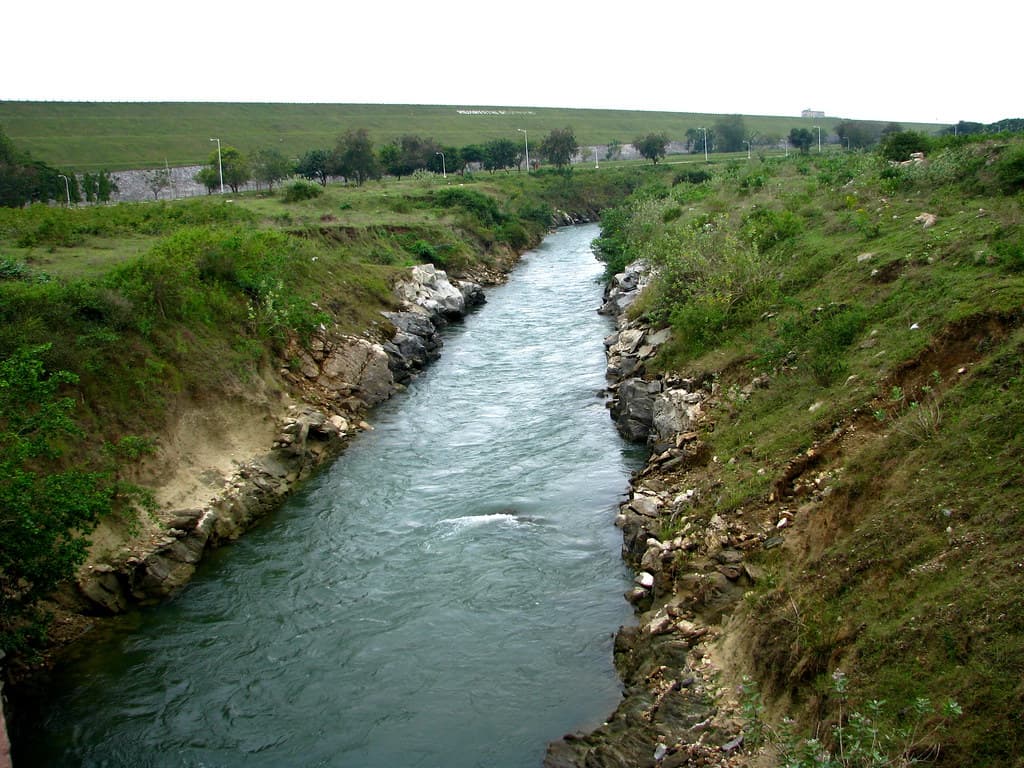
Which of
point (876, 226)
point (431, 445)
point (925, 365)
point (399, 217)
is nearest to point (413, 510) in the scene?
point (431, 445)

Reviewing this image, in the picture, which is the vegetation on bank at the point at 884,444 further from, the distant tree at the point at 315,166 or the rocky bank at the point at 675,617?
the distant tree at the point at 315,166

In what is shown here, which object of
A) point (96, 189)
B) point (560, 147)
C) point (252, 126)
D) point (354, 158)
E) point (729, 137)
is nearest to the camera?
point (96, 189)

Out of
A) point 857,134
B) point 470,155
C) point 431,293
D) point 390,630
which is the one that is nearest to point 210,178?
point 470,155

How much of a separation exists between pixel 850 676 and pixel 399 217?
43878 millimetres

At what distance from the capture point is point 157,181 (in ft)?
287

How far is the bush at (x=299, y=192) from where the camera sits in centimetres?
5175

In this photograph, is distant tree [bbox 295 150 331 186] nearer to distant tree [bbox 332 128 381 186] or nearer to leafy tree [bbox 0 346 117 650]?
distant tree [bbox 332 128 381 186]

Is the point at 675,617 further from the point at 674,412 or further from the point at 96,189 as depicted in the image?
the point at 96,189

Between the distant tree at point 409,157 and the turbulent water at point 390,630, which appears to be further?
the distant tree at point 409,157

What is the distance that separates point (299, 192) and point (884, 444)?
46901 mm

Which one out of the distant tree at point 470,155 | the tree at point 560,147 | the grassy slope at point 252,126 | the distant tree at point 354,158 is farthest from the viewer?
the grassy slope at point 252,126

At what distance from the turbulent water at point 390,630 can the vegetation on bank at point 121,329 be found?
6.79 ft

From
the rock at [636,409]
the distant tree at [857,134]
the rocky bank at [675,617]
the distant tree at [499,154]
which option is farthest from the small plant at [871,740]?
the distant tree at [857,134]

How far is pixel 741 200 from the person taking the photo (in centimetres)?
3712
